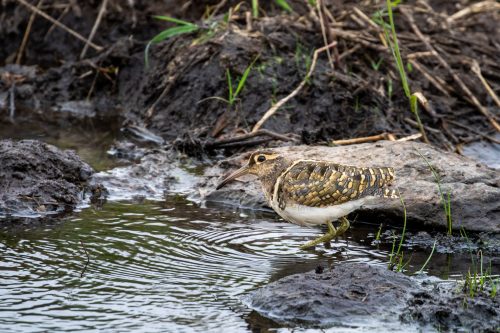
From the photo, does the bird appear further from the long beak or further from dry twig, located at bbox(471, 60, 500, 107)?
dry twig, located at bbox(471, 60, 500, 107)

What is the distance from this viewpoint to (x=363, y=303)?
16.0ft

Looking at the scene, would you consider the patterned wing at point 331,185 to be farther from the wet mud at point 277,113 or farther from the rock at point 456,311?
the rock at point 456,311

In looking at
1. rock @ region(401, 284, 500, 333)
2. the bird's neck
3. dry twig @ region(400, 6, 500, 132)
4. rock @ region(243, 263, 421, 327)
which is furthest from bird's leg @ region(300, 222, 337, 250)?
dry twig @ region(400, 6, 500, 132)

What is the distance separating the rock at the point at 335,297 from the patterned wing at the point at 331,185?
0.89 m

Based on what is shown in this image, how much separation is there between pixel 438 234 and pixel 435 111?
291 cm

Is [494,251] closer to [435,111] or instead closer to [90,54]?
[435,111]

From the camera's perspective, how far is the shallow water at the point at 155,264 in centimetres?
487

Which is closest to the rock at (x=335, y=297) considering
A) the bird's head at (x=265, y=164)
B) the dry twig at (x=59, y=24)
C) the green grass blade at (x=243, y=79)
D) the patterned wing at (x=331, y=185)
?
the patterned wing at (x=331, y=185)

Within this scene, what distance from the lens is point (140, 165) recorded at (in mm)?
8070

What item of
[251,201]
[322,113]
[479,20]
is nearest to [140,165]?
[251,201]

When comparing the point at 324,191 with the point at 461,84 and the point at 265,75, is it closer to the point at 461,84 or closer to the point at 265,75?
the point at 265,75

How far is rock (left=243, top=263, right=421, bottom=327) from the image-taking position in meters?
4.79

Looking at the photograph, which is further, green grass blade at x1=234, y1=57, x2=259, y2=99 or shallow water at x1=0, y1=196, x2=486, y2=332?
green grass blade at x1=234, y1=57, x2=259, y2=99

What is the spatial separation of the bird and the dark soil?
195 centimetres
